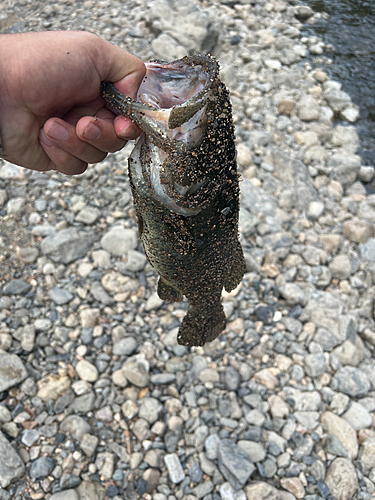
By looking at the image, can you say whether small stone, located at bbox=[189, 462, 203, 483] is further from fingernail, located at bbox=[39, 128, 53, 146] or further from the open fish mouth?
fingernail, located at bbox=[39, 128, 53, 146]

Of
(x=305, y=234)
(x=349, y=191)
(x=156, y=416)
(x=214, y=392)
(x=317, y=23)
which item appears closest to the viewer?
(x=156, y=416)

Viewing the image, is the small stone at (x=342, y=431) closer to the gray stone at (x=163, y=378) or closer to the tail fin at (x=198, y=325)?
the gray stone at (x=163, y=378)

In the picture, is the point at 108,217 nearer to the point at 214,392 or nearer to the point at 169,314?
the point at 169,314

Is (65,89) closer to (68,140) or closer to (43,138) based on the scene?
(68,140)

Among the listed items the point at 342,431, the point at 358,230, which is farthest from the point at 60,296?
the point at 358,230

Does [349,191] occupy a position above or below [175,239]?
below

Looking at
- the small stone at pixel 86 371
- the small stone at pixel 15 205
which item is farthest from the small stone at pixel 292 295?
the small stone at pixel 15 205

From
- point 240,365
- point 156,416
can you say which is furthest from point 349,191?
point 156,416

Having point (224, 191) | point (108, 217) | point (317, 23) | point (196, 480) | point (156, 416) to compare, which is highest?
point (224, 191)
